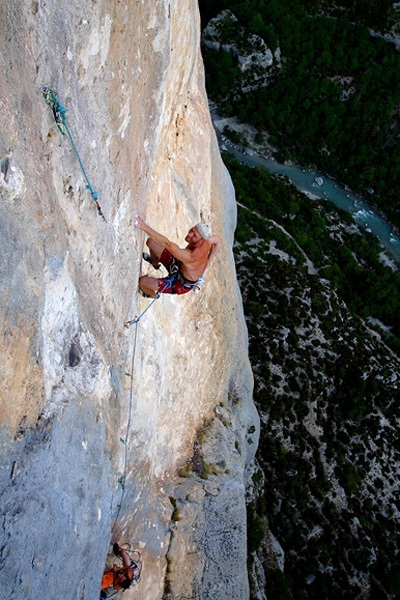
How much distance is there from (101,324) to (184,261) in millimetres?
1619

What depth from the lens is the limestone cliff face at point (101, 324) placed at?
430cm

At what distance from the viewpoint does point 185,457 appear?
10.6 m

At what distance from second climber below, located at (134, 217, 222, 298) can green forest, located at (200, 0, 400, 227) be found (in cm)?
3607

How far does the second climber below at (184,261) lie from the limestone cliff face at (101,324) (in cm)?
33

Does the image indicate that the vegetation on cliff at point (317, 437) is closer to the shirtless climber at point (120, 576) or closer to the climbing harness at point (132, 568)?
the climbing harness at point (132, 568)

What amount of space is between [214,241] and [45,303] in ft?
11.3

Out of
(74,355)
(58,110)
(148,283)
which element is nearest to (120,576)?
(74,355)

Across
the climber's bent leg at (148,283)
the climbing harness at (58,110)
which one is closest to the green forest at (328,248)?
the climber's bent leg at (148,283)

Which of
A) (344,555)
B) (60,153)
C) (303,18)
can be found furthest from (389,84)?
(60,153)

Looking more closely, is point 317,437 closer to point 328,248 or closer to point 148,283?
point 148,283

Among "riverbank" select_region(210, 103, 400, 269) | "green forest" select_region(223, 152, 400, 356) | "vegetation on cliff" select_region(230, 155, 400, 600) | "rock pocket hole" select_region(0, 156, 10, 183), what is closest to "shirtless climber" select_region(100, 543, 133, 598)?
"rock pocket hole" select_region(0, 156, 10, 183)

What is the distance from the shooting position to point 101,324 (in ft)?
20.1

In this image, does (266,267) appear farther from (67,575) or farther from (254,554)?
(67,575)

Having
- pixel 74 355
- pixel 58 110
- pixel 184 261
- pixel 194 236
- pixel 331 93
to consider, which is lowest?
pixel 331 93
